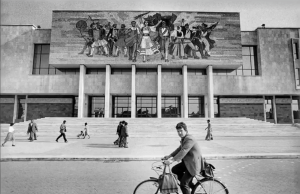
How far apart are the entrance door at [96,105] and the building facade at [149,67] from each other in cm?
17

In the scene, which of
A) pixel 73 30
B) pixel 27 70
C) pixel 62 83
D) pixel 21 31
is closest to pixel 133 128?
pixel 62 83

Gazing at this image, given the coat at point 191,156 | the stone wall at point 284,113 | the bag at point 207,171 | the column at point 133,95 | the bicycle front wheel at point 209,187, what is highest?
the column at point 133,95

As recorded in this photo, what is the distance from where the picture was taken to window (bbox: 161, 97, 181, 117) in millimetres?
36031

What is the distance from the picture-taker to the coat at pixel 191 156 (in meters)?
3.26

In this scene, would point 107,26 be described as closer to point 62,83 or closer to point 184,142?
point 62,83

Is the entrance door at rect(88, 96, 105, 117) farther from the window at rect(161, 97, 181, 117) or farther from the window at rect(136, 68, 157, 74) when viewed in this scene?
the window at rect(161, 97, 181, 117)

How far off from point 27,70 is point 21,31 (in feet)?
21.1

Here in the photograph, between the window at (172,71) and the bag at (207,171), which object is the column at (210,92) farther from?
the bag at (207,171)

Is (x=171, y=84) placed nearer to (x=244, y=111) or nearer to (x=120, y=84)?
(x=120, y=84)

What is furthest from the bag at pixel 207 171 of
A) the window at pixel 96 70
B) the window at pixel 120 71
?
the window at pixel 96 70

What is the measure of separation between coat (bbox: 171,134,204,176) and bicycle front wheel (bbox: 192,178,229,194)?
0.28m

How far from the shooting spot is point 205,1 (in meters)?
3.12

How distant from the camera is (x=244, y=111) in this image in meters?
36.0

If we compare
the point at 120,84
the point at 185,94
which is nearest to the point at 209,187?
the point at 185,94
